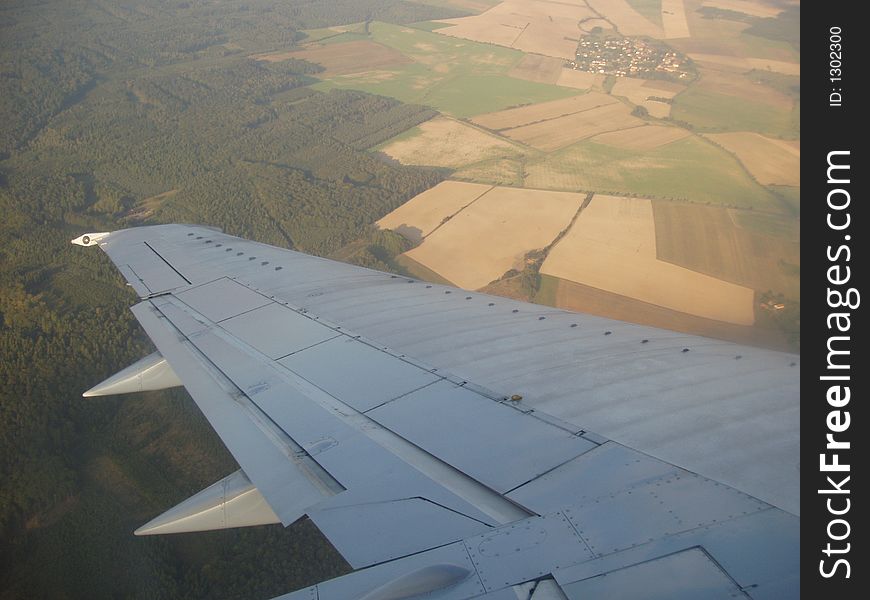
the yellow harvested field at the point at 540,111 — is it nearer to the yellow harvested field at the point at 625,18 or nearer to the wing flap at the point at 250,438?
the yellow harvested field at the point at 625,18

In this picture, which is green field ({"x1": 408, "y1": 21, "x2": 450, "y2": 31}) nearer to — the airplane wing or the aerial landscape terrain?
the aerial landscape terrain

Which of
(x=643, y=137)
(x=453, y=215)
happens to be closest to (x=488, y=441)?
(x=453, y=215)

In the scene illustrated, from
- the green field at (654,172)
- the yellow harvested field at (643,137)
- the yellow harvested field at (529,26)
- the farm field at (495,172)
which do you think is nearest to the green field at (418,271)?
the farm field at (495,172)

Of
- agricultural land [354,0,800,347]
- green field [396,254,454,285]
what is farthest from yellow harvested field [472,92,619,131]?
green field [396,254,454,285]

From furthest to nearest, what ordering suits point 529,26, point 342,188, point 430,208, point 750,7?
point 529,26
point 750,7
point 342,188
point 430,208

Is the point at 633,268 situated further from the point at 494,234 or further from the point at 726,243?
the point at 494,234
